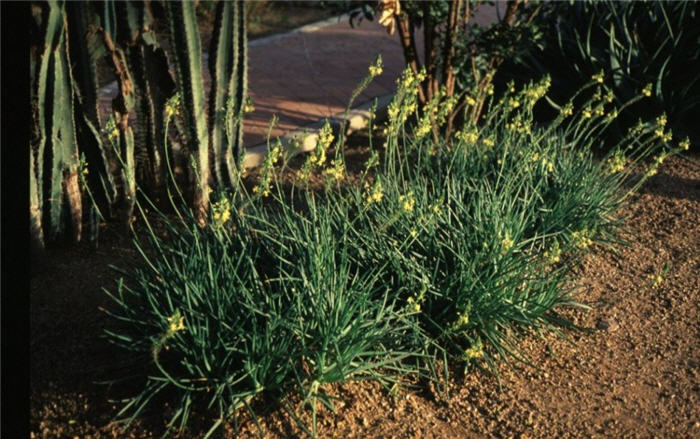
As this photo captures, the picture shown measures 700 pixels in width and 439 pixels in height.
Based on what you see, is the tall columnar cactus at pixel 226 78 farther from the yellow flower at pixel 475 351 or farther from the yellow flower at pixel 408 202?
the yellow flower at pixel 475 351

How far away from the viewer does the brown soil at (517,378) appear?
351 centimetres

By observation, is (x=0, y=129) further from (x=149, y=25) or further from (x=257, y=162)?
(x=257, y=162)

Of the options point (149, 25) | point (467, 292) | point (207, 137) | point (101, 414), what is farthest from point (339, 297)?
point (149, 25)

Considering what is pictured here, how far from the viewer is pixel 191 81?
4590 mm

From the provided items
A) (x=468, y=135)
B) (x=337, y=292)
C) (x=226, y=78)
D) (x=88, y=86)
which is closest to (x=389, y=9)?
(x=468, y=135)

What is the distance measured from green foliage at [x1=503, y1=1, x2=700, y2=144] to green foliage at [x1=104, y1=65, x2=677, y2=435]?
1647 millimetres

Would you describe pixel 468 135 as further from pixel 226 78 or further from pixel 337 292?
pixel 337 292

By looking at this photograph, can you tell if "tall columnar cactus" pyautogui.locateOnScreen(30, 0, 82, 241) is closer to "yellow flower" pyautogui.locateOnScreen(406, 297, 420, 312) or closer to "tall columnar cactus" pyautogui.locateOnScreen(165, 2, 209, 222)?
"tall columnar cactus" pyautogui.locateOnScreen(165, 2, 209, 222)

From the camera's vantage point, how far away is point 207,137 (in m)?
4.77

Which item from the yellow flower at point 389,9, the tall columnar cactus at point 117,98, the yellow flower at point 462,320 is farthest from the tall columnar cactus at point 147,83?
the yellow flower at point 462,320

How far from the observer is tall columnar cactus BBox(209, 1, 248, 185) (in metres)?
4.63

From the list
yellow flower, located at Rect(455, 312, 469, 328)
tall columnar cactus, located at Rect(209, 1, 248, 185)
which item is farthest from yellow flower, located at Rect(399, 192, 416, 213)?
tall columnar cactus, located at Rect(209, 1, 248, 185)

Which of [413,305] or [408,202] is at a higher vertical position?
[408,202]

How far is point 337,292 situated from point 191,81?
1563 millimetres
